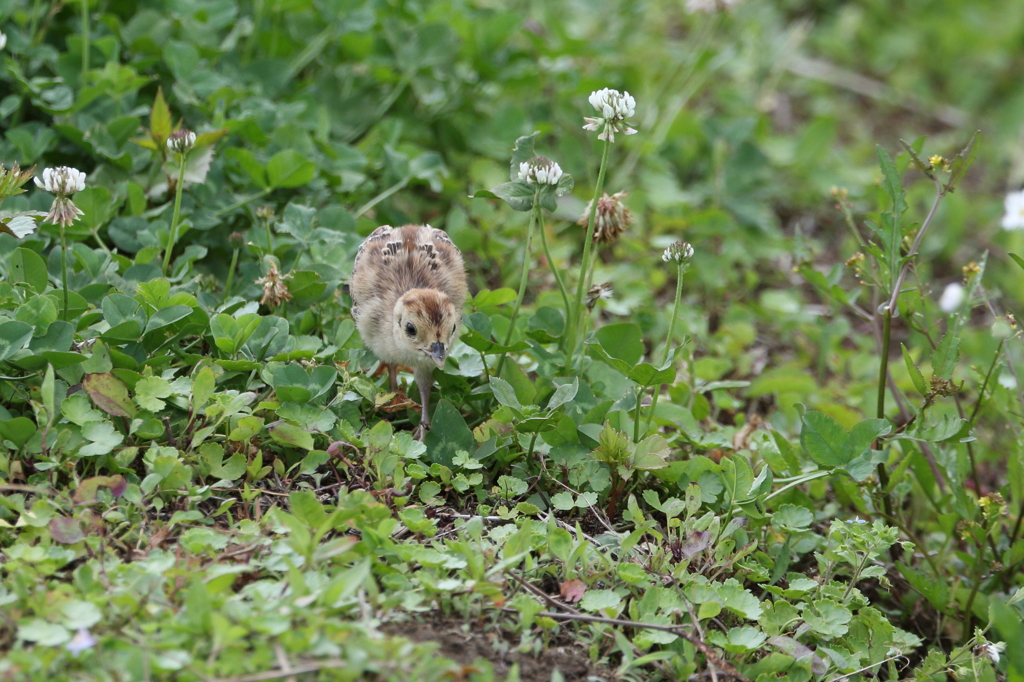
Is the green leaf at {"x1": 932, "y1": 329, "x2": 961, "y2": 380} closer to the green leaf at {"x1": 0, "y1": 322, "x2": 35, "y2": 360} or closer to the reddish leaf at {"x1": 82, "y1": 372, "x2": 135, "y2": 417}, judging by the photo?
the reddish leaf at {"x1": 82, "y1": 372, "x2": 135, "y2": 417}

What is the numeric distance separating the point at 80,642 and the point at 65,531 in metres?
0.50

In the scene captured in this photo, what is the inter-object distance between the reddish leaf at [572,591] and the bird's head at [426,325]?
907 millimetres

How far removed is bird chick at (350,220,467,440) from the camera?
3174mm

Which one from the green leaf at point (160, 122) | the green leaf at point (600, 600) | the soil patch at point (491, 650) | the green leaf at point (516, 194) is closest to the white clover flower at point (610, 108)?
the green leaf at point (516, 194)

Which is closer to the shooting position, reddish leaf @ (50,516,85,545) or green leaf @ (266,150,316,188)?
reddish leaf @ (50,516,85,545)

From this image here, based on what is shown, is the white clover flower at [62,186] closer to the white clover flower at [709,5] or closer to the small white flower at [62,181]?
the small white flower at [62,181]

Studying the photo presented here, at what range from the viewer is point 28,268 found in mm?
3256

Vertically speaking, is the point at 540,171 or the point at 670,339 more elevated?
the point at 540,171

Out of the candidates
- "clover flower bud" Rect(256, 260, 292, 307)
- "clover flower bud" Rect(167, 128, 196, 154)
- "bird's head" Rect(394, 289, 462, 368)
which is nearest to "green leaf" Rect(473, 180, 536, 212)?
"bird's head" Rect(394, 289, 462, 368)

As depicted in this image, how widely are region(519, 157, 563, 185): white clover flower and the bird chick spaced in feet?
1.85

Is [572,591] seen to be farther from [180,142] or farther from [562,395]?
[180,142]

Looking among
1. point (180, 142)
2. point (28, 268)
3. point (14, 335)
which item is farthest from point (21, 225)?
point (180, 142)

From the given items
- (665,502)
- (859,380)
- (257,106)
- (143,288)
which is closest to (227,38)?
(257,106)

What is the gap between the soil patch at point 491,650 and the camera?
7.93 feet
